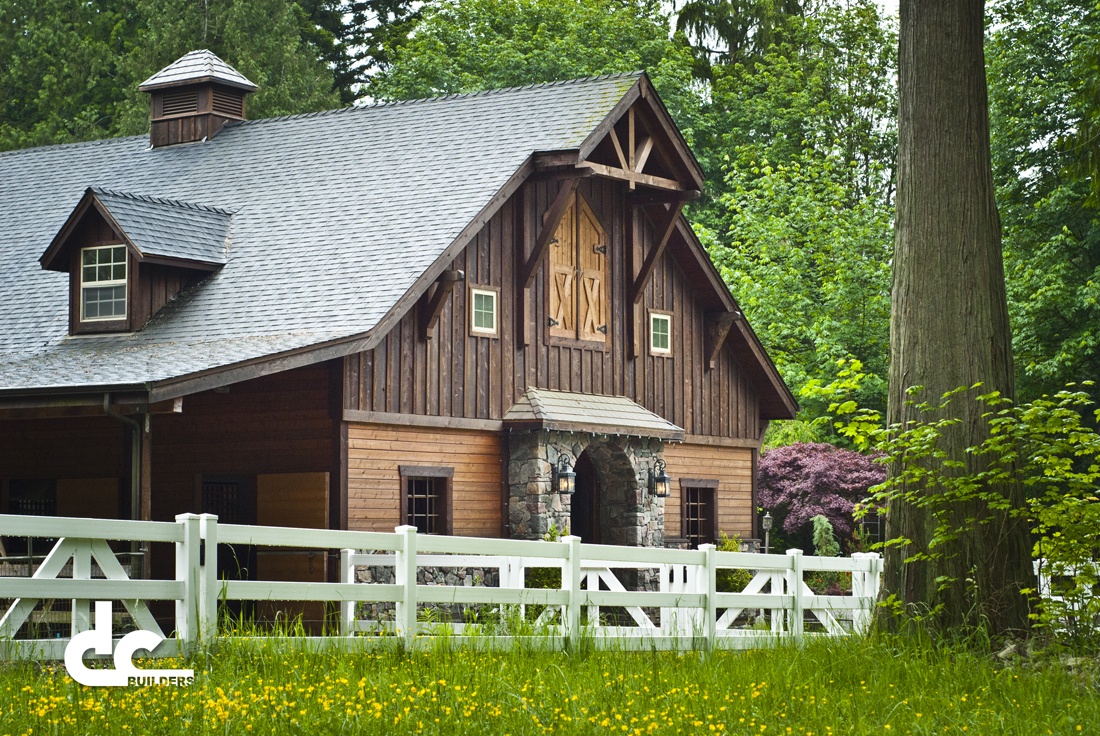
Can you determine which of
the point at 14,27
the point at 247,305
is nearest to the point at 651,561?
the point at 247,305

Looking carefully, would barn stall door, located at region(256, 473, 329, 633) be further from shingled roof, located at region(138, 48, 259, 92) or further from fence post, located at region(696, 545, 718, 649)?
shingled roof, located at region(138, 48, 259, 92)

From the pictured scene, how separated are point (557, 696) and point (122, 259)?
1315 centimetres

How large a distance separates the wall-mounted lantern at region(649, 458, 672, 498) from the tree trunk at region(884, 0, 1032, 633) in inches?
374

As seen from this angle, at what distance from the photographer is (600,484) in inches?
872

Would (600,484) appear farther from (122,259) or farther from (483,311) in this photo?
(122,259)

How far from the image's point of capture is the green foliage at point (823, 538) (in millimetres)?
28219

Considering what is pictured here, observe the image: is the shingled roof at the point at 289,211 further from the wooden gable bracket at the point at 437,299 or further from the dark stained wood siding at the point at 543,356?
the dark stained wood siding at the point at 543,356

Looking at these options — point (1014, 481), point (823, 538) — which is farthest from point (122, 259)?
point (823, 538)

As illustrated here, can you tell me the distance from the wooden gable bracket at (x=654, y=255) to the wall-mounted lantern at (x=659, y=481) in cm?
249

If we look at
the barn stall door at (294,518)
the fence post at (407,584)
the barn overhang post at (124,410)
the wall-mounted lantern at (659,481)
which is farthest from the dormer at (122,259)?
the fence post at (407,584)

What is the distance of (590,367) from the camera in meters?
22.0

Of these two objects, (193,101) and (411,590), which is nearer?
(411,590)

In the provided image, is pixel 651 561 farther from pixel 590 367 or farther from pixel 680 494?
pixel 680 494

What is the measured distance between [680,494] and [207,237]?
26.3 feet
